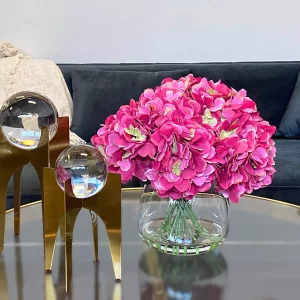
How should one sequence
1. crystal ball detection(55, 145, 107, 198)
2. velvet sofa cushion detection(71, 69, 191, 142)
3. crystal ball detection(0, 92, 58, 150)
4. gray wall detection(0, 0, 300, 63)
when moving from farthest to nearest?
1. gray wall detection(0, 0, 300, 63)
2. velvet sofa cushion detection(71, 69, 191, 142)
3. crystal ball detection(0, 92, 58, 150)
4. crystal ball detection(55, 145, 107, 198)

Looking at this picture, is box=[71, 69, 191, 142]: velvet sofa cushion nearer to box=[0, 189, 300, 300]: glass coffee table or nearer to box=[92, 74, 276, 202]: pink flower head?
box=[0, 189, 300, 300]: glass coffee table

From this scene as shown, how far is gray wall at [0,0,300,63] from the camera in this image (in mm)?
2576

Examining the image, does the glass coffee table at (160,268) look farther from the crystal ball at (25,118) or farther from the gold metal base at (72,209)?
the crystal ball at (25,118)

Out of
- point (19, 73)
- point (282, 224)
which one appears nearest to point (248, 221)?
point (282, 224)

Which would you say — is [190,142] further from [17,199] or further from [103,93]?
[103,93]

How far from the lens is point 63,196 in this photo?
0.96 m

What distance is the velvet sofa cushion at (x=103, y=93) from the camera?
2297 millimetres

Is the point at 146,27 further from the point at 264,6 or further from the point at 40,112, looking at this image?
the point at 40,112

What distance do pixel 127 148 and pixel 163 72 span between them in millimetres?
1430

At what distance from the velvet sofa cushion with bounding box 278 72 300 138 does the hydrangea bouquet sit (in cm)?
134

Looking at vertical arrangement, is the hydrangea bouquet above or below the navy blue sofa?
above

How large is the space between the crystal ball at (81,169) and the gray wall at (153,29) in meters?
1.80

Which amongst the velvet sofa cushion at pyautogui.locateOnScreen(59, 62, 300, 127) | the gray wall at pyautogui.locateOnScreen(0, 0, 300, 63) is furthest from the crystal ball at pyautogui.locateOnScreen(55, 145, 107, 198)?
the gray wall at pyautogui.locateOnScreen(0, 0, 300, 63)

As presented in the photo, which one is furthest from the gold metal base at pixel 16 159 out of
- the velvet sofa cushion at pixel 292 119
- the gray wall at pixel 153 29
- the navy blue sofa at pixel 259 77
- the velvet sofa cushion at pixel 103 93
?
the gray wall at pixel 153 29
